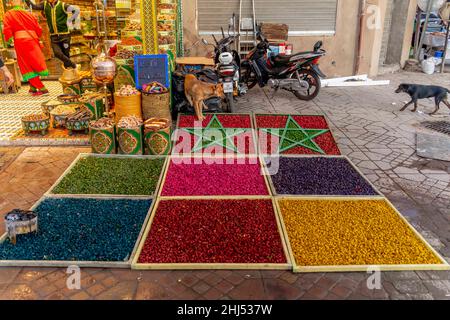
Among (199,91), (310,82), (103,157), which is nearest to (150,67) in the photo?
(199,91)

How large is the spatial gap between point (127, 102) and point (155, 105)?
1.32 ft

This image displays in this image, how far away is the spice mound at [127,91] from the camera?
5924 millimetres

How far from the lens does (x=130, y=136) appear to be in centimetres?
554

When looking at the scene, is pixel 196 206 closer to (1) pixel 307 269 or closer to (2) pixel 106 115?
(1) pixel 307 269

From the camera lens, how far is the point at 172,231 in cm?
388

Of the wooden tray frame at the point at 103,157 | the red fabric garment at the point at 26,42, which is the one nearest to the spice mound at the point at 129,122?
the wooden tray frame at the point at 103,157

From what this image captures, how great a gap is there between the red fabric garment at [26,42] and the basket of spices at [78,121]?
278 centimetres

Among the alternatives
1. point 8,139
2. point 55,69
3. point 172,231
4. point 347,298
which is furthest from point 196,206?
point 55,69

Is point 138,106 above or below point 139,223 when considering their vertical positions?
above

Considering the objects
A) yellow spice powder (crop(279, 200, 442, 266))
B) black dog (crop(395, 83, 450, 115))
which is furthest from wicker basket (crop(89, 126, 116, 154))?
black dog (crop(395, 83, 450, 115))

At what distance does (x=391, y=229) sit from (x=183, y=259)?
2020 millimetres

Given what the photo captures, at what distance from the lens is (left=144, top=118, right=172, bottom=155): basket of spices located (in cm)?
561

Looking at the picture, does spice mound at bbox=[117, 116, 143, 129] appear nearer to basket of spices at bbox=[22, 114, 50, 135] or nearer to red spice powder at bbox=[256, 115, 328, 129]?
basket of spices at bbox=[22, 114, 50, 135]

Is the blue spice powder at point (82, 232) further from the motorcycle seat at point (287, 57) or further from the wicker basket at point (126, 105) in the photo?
the motorcycle seat at point (287, 57)
